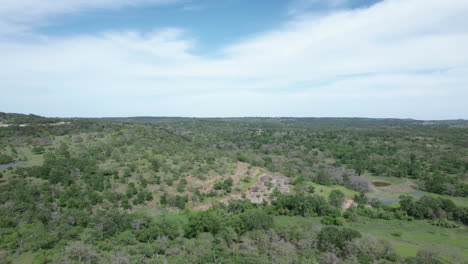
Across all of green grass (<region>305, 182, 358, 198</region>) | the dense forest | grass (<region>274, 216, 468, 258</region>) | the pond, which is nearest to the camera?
the dense forest

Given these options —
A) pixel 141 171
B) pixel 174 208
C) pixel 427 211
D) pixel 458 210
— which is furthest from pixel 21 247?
pixel 458 210

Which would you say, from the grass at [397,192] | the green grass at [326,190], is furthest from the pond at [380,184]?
the green grass at [326,190]

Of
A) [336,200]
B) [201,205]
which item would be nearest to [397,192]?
[336,200]

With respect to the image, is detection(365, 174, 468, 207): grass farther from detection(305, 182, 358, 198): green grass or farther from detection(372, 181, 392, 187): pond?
detection(305, 182, 358, 198): green grass

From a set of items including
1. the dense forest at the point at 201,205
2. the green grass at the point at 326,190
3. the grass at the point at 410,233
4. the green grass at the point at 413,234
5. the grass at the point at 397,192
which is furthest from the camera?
the grass at the point at 397,192

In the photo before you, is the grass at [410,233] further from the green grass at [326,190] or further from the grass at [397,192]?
the grass at [397,192]

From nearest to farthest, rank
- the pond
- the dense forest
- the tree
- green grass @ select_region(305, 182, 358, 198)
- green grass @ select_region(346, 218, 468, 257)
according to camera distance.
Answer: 1. the dense forest
2. green grass @ select_region(346, 218, 468, 257)
3. the tree
4. green grass @ select_region(305, 182, 358, 198)
5. the pond

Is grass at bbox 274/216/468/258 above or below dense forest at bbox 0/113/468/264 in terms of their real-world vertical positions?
below

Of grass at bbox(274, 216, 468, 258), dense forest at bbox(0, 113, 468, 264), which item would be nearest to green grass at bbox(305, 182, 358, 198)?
dense forest at bbox(0, 113, 468, 264)
